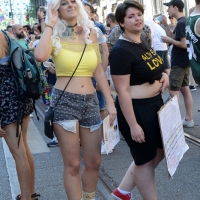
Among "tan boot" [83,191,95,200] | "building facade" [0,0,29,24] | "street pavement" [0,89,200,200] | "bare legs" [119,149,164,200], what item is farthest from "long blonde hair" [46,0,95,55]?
"building facade" [0,0,29,24]

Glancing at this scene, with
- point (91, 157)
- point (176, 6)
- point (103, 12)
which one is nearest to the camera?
point (91, 157)

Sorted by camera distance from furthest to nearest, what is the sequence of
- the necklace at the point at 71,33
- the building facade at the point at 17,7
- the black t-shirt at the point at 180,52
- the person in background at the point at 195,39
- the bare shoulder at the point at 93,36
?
the building facade at the point at 17,7
the black t-shirt at the point at 180,52
the person in background at the point at 195,39
the bare shoulder at the point at 93,36
the necklace at the point at 71,33

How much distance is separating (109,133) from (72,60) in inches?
25.2

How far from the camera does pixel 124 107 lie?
3.27 meters

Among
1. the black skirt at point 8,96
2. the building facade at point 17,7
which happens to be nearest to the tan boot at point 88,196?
the black skirt at point 8,96

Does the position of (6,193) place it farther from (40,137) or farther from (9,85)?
(40,137)

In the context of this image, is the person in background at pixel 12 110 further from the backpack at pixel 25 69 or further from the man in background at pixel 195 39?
the man in background at pixel 195 39

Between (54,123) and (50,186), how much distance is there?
1.47 m

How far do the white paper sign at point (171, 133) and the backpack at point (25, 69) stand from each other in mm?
1123

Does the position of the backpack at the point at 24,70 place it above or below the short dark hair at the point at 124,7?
below

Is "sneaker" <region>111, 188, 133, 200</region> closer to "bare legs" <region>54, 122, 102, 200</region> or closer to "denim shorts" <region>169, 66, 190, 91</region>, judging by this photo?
"bare legs" <region>54, 122, 102, 200</region>

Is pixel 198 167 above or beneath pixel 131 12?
beneath

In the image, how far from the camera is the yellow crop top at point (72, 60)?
3.34m

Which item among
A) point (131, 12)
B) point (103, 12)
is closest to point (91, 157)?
point (131, 12)
